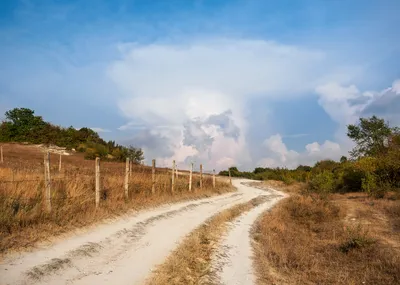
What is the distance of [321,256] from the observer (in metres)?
11.6

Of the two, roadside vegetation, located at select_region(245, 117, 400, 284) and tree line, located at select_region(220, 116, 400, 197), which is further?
tree line, located at select_region(220, 116, 400, 197)

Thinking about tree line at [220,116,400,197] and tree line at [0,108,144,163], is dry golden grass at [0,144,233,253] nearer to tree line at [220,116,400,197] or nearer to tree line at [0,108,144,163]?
tree line at [220,116,400,197]

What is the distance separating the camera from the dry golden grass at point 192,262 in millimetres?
7500

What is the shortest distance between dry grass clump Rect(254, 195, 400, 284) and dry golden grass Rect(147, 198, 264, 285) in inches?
56.3

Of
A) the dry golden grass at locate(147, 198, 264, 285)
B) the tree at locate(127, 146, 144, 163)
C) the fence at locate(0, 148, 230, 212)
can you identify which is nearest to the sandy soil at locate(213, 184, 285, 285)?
the dry golden grass at locate(147, 198, 264, 285)

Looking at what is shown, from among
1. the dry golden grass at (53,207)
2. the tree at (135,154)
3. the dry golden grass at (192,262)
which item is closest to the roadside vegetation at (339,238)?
the dry golden grass at (192,262)

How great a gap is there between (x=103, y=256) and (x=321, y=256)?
294 inches

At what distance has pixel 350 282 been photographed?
28.2ft

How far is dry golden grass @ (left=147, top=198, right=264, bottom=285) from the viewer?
24.6 feet

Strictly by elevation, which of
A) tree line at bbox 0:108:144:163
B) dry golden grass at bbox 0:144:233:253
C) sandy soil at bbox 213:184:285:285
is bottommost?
sandy soil at bbox 213:184:285:285

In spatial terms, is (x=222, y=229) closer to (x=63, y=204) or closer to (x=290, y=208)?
(x=63, y=204)

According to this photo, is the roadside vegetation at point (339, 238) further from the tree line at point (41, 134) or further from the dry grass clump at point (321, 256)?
the tree line at point (41, 134)

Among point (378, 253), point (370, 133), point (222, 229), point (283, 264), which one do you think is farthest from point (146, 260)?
point (370, 133)

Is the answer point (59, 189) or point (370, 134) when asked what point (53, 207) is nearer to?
point (59, 189)
